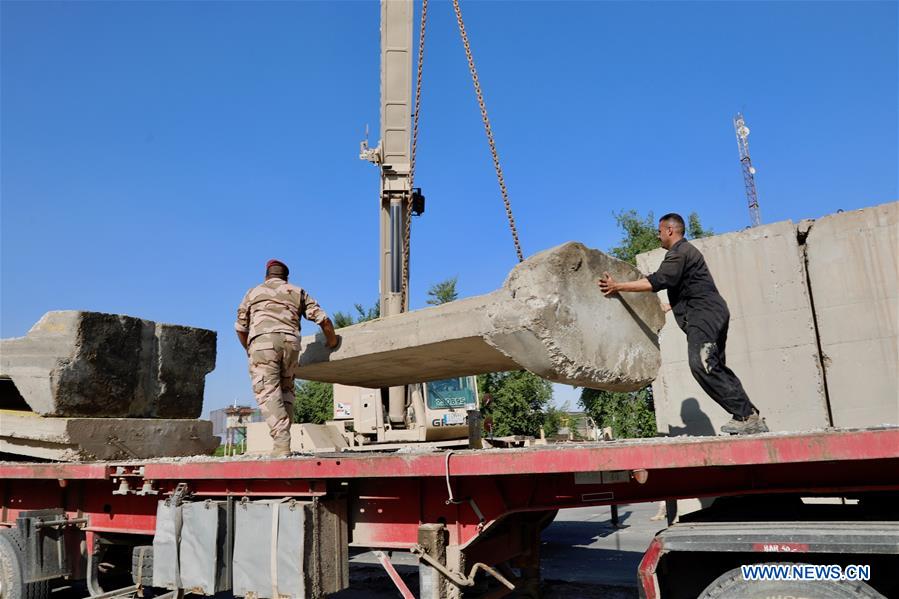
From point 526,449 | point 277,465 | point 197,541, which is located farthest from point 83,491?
point 526,449

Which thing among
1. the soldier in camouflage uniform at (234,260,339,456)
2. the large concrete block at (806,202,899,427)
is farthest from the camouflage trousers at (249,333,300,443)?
the large concrete block at (806,202,899,427)

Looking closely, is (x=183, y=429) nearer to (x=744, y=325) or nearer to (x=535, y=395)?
(x=744, y=325)

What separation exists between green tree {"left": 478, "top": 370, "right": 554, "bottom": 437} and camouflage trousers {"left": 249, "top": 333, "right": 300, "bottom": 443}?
2488 centimetres

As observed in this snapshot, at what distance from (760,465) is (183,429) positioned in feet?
17.2

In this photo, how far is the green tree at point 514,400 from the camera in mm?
30250

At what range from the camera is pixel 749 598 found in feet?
9.48

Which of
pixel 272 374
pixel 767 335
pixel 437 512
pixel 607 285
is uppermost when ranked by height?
pixel 607 285

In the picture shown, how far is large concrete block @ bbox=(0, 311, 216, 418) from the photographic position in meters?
5.56

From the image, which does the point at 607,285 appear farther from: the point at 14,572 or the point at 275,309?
the point at 14,572

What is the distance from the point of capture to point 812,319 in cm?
569

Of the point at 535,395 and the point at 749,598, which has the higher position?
the point at 535,395

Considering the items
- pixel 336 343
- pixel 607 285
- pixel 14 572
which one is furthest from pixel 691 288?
pixel 14 572

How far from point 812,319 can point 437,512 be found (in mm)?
3770

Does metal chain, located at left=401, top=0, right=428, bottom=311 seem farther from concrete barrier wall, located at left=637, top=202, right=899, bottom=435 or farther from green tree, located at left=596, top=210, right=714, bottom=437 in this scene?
green tree, located at left=596, top=210, right=714, bottom=437
